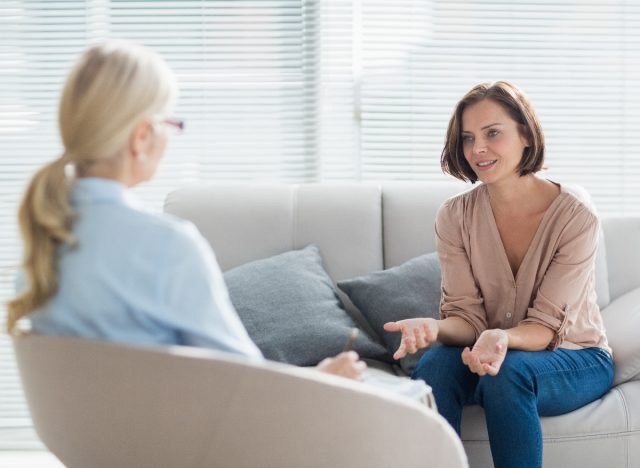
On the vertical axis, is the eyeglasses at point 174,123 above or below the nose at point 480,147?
above

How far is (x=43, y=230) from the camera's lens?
1.14 m

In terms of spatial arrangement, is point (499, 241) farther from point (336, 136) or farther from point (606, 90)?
point (606, 90)

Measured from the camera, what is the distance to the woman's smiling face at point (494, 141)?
6.73 ft

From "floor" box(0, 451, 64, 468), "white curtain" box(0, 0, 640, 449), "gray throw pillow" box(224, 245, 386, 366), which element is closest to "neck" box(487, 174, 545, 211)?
"gray throw pillow" box(224, 245, 386, 366)

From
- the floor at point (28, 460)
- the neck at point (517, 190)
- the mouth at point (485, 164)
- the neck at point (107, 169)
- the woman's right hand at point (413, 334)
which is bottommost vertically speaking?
the floor at point (28, 460)

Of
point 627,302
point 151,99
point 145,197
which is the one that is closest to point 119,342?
point 151,99

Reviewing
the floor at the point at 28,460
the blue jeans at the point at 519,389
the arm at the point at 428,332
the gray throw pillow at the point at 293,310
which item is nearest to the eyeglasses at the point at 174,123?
the arm at the point at 428,332

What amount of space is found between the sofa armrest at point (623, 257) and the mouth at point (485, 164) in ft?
2.63

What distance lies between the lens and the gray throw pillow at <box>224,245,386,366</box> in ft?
7.56

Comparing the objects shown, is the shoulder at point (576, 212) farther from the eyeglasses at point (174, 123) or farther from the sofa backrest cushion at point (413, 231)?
the eyeglasses at point (174, 123)

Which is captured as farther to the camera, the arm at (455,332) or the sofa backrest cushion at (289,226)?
the sofa backrest cushion at (289,226)

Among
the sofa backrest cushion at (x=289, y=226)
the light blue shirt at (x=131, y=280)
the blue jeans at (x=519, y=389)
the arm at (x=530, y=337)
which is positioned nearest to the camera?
the light blue shirt at (x=131, y=280)

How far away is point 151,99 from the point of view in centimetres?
116

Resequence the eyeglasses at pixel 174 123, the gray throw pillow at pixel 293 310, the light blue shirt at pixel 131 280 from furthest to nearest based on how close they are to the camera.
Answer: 1. the gray throw pillow at pixel 293 310
2. the eyeglasses at pixel 174 123
3. the light blue shirt at pixel 131 280
